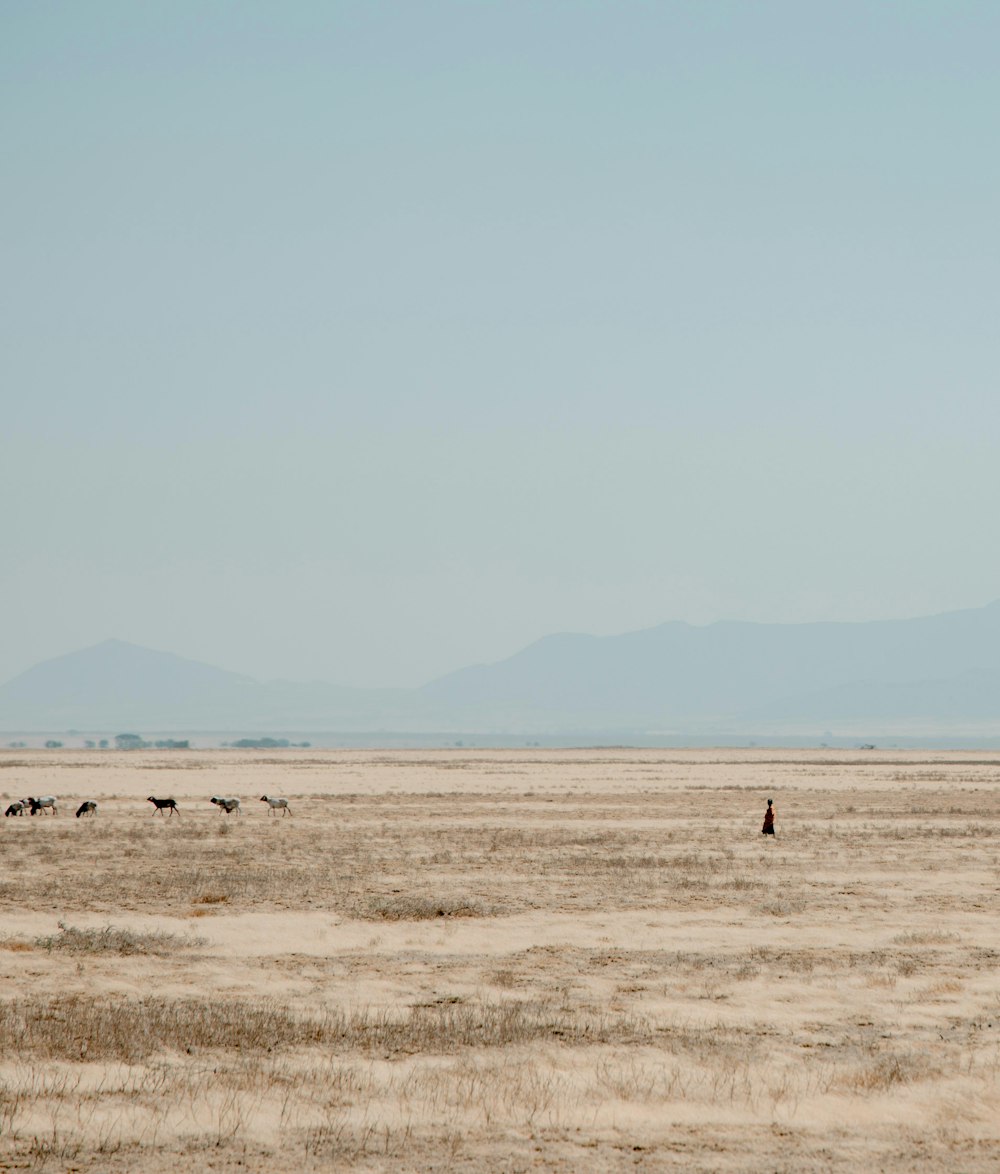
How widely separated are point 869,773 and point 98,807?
2297 inches

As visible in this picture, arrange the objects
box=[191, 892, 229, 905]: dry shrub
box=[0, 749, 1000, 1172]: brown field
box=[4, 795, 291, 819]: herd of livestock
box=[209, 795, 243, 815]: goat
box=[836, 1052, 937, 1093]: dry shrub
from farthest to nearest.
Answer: box=[209, 795, 243, 815]: goat
box=[4, 795, 291, 819]: herd of livestock
box=[191, 892, 229, 905]: dry shrub
box=[836, 1052, 937, 1093]: dry shrub
box=[0, 749, 1000, 1172]: brown field

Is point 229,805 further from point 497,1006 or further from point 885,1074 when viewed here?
point 885,1074

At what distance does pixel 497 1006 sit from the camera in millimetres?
15195

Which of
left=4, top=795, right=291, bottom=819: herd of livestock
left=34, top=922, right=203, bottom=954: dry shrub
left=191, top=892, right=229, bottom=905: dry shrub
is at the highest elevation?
left=34, top=922, right=203, bottom=954: dry shrub

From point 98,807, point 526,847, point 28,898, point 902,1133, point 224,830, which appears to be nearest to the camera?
point 902,1133

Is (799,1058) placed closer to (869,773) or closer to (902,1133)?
(902,1133)

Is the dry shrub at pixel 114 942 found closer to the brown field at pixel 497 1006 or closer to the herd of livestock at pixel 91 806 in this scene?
the brown field at pixel 497 1006

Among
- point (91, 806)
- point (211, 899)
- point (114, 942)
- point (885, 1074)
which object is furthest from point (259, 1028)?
point (91, 806)

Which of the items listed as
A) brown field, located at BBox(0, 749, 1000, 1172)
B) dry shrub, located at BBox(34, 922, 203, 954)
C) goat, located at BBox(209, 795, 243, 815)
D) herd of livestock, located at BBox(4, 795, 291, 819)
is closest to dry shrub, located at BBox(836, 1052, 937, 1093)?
brown field, located at BBox(0, 749, 1000, 1172)

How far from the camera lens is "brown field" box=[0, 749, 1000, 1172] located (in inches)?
422

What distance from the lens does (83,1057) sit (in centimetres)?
1270

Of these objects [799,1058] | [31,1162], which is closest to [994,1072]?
[799,1058]

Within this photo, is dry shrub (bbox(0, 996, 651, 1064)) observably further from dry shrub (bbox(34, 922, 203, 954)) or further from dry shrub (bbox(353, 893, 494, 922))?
dry shrub (bbox(353, 893, 494, 922))

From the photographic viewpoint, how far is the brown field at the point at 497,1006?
10.7 m
